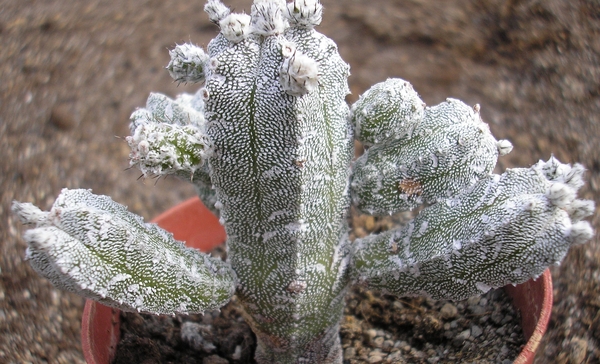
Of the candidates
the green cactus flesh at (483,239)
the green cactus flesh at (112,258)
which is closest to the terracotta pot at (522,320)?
the green cactus flesh at (483,239)

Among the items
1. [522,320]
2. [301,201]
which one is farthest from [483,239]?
[522,320]

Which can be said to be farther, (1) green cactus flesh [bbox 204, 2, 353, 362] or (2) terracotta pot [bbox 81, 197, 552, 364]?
(2) terracotta pot [bbox 81, 197, 552, 364]

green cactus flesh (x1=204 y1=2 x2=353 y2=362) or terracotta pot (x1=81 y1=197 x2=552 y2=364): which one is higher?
green cactus flesh (x1=204 y1=2 x2=353 y2=362)

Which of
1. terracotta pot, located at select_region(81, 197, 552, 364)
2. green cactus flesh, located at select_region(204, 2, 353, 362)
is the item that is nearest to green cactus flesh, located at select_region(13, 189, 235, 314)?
green cactus flesh, located at select_region(204, 2, 353, 362)

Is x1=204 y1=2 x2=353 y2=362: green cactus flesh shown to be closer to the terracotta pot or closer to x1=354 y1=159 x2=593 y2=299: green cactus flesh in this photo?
x1=354 y1=159 x2=593 y2=299: green cactus flesh

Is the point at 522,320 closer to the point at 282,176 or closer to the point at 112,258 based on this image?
the point at 282,176

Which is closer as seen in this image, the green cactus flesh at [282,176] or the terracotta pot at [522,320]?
the green cactus flesh at [282,176]

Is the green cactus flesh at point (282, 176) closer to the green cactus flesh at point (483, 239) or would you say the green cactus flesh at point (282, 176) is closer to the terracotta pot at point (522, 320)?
the green cactus flesh at point (483, 239)

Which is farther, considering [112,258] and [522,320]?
[522,320]
